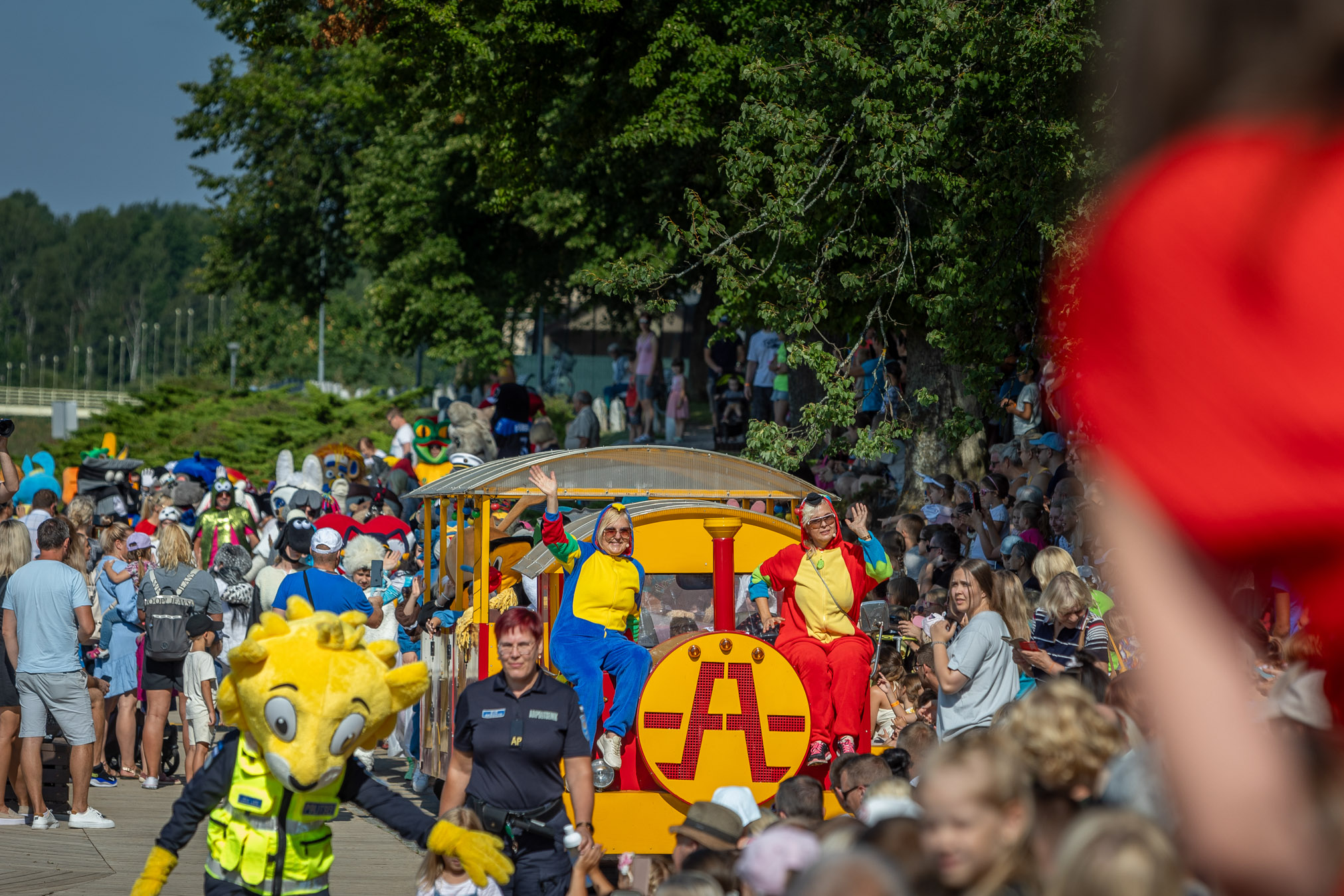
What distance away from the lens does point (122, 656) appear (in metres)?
12.2

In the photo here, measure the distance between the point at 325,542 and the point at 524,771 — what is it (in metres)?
4.29

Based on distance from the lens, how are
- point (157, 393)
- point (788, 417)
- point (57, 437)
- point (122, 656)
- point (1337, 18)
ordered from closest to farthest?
point (1337, 18) < point (122, 656) < point (788, 417) < point (157, 393) < point (57, 437)

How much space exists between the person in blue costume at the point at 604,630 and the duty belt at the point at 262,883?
10.2 ft

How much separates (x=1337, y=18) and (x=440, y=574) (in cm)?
1193

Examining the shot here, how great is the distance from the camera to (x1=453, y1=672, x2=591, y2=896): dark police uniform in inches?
255

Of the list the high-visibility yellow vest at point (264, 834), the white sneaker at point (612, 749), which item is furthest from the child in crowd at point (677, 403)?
the high-visibility yellow vest at point (264, 834)

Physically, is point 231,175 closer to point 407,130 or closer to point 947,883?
point 407,130

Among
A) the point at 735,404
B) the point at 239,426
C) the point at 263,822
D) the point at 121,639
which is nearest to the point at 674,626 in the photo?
the point at 121,639

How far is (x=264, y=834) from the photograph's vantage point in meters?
5.39

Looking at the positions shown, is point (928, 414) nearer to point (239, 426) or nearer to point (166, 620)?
point (166, 620)

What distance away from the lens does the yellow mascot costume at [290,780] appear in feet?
17.5


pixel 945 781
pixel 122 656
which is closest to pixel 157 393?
pixel 122 656

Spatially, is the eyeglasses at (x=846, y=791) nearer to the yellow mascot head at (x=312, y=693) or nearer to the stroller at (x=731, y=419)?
the yellow mascot head at (x=312, y=693)

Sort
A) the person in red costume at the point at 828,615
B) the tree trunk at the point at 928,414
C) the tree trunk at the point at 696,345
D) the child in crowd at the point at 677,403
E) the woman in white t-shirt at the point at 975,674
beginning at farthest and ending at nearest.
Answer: the tree trunk at the point at 696,345
the child in crowd at the point at 677,403
the tree trunk at the point at 928,414
the person in red costume at the point at 828,615
the woman in white t-shirt at the point at 975,674
